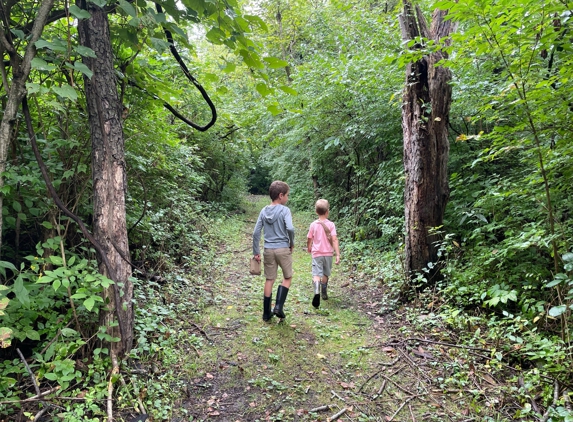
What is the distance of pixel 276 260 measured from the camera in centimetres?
457

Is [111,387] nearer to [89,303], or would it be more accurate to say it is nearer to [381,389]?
[89,303]

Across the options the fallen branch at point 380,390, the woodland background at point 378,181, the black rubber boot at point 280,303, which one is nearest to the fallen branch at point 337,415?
the fallen branch at point 380,390

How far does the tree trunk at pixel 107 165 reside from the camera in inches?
106

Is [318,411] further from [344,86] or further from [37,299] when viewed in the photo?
[344,86]

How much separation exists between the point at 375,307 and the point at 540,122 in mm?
3341

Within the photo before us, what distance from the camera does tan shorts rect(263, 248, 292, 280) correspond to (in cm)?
452

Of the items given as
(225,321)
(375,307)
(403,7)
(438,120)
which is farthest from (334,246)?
(403,7)

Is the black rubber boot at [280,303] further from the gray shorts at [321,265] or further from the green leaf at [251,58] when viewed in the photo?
the green leaf at [251,58]

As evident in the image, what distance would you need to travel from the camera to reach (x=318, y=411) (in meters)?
2.84

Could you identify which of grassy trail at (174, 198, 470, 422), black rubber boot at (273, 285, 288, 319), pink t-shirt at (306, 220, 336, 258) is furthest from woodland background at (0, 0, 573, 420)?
black rubber boot at (273, 285, 288, 319)

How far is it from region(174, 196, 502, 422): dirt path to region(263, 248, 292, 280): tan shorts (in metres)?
0.71

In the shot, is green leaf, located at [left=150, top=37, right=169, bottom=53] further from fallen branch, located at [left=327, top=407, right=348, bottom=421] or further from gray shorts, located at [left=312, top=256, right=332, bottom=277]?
gray shorts, located at [left=312, top=256, right=332, bottom=277]

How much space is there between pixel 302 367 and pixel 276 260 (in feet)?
4.96

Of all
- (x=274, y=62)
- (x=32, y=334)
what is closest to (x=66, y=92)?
(x=274, y=62)
